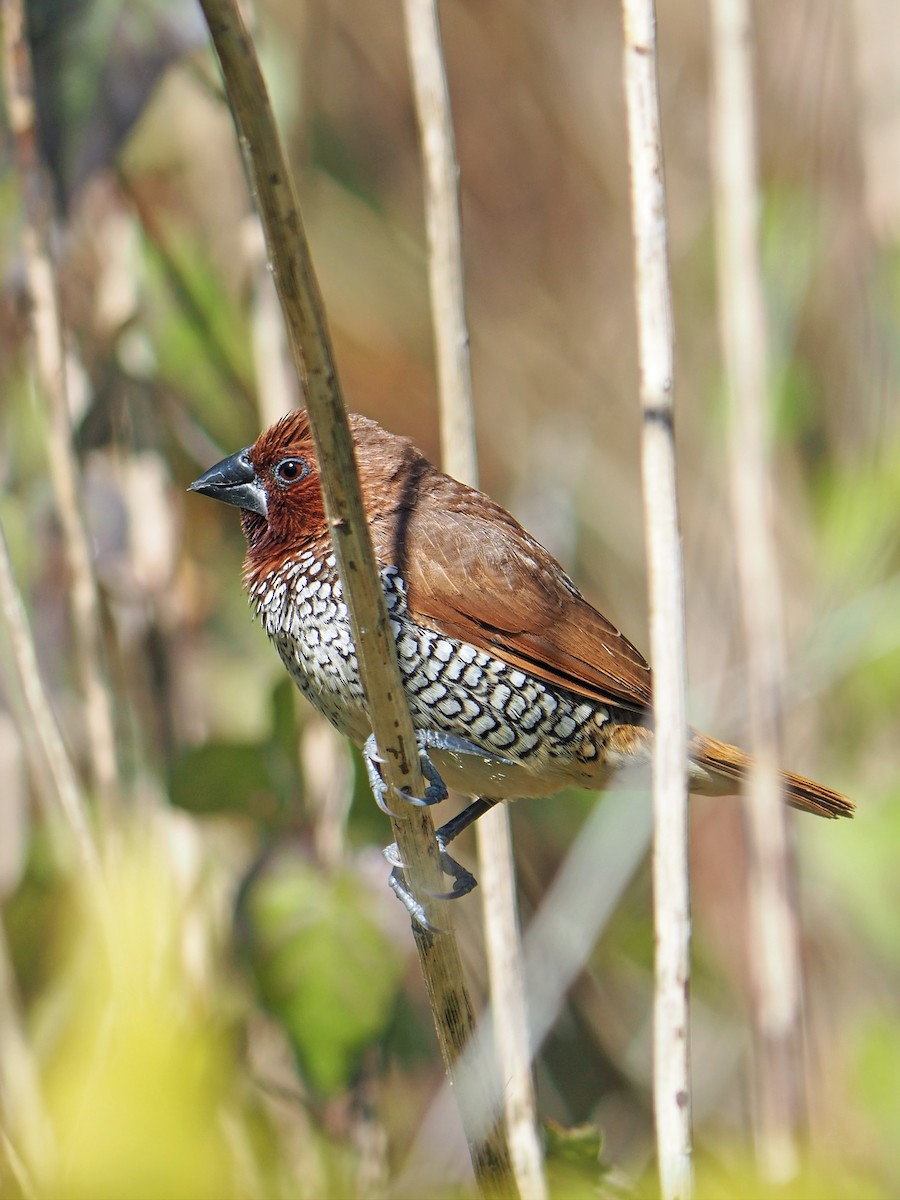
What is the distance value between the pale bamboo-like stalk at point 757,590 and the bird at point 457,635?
23 cm

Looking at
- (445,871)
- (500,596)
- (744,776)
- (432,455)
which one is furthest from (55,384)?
(432,455)

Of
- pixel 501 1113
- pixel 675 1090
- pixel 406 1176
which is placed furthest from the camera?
pixel 406 1176

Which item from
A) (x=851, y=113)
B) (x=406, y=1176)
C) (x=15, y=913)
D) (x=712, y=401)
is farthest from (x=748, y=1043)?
(x=851, y=113)

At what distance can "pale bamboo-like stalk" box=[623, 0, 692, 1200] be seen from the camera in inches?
75.4

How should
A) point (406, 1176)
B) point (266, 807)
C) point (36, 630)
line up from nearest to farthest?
point (266, 807) < point (406, 1176) < point (36, 630)

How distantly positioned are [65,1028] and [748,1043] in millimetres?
2162

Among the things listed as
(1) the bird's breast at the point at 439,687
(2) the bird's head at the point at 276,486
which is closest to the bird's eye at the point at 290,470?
(2) the bird's head at the point at 276,486

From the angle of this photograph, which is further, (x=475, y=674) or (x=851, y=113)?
(x=851, y=113)

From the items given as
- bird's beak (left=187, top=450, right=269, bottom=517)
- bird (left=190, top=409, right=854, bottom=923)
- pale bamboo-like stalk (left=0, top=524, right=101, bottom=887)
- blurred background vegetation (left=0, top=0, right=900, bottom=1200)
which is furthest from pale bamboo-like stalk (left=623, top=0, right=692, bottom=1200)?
pale bamboo-like stalk (left=0, top=524, right=101, bottom=887)

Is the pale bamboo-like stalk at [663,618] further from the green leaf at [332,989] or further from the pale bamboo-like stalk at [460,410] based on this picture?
the green leaf at [332,989]

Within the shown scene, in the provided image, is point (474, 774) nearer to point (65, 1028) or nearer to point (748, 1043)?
point (65, 1028)

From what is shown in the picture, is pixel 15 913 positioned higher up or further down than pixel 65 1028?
higher up

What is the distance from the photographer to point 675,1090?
6.41ft

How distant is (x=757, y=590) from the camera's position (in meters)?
2.41
